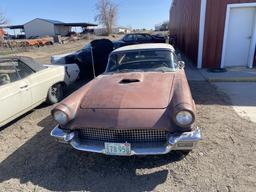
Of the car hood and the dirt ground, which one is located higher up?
the car hood

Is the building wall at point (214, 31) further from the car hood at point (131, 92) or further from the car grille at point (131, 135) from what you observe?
the car grille at point (131, 135)

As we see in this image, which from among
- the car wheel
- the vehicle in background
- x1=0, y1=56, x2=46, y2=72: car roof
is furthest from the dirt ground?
the vehicle in background

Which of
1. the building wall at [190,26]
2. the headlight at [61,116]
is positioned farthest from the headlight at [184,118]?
the building wall at [190,26]

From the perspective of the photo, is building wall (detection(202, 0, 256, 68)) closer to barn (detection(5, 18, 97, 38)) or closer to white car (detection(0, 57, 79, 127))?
white car (detection(0, 57, 79, 127))

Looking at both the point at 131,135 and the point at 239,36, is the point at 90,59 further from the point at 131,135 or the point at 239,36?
the point at 131,135

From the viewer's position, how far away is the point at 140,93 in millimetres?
3324

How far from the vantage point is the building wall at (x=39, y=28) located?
55.3 metres

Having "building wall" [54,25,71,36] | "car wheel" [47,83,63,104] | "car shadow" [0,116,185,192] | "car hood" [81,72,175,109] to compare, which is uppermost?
"building wall" [54,25,71,36]

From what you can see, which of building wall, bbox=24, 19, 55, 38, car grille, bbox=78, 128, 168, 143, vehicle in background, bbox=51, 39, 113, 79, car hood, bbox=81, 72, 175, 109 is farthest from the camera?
building wall, bbox=24, 19, 55, 38

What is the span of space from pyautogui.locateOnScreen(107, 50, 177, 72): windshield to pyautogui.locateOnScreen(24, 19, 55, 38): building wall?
55.5 metres

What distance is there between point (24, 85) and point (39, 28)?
5789 cm

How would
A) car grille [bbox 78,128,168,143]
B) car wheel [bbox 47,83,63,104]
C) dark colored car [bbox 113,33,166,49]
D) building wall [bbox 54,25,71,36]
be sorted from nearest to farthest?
car grille [bbox 78,128,168,143]
car wheel [bbox 47,83,63,104]
dark colored car [bbox 113,33,166,49]
building wall [bbox 54,25,71,36]

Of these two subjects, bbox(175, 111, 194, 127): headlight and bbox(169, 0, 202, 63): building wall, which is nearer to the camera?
Answer: bbox(175, 111, 194, 127): headlight

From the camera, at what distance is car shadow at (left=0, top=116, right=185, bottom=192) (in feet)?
9.64
